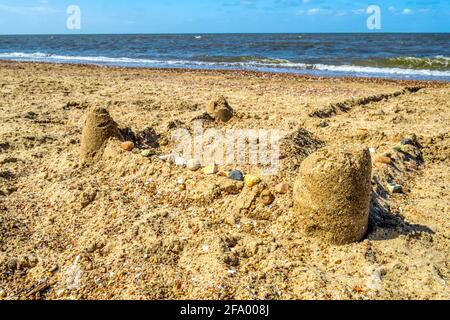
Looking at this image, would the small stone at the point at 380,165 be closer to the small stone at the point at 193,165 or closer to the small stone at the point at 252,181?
the small stone at the point at 252,181

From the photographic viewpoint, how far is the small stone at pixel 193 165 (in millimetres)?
3320

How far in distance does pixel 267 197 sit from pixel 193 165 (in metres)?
0.77

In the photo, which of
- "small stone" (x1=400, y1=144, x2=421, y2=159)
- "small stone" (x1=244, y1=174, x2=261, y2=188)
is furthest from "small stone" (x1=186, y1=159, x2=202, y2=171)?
"small stone" (x1=400, y1=144, x2=421, y2=159)

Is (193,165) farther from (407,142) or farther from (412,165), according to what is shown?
(407,142)

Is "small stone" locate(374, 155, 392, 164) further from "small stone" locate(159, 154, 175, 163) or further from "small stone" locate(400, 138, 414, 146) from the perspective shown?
"small stone" locate(159, 154, 175, 163)

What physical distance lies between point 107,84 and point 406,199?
722 cm

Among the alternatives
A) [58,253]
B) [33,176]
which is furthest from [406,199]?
[33,176]

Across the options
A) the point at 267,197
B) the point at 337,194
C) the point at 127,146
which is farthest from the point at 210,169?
the point at 337,194

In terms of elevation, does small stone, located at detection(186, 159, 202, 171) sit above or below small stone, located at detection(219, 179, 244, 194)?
above

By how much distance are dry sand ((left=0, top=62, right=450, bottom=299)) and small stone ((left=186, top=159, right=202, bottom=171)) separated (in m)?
0.08

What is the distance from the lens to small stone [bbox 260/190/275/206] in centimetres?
285

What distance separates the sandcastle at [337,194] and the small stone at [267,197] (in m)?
0.34

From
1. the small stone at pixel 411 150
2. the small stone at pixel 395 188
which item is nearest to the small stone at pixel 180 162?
the small stone at pixel 395 188

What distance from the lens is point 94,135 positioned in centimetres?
371
